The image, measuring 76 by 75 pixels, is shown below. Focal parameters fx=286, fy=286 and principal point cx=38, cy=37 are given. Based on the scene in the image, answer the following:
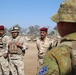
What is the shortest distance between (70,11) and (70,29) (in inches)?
5.2

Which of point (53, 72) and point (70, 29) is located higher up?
point (70, 29)

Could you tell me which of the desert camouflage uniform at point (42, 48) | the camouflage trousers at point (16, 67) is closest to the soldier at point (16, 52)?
the camouflage trousers at point (16, 67)

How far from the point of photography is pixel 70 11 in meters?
2.07

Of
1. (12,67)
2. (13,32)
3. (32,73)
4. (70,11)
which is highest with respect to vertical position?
(70,11)

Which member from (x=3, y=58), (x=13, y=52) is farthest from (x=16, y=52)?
(x=3, y=58)

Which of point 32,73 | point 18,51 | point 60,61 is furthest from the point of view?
point 32,73

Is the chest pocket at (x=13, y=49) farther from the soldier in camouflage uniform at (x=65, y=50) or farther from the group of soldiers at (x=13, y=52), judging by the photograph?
the soldier in camouflage uniform at (x=65, y=50)

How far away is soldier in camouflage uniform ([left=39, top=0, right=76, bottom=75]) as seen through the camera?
196 cm

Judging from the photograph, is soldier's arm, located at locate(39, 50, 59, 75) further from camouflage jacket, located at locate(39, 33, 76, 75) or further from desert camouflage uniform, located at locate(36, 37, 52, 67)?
desert camouflage uniform, located at locate(36, 37, 52, 67)

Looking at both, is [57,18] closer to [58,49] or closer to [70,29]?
[70,29]

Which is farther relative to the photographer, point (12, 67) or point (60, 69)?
point (12, 67)

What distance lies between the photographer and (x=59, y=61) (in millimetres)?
1959

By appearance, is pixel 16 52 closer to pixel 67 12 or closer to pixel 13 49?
pixel 13 49

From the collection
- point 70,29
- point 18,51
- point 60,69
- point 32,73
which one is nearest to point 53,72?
point 60,69
